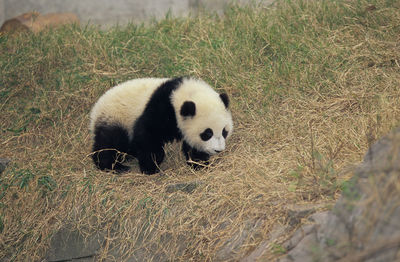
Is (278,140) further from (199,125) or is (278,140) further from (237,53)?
(237,53)

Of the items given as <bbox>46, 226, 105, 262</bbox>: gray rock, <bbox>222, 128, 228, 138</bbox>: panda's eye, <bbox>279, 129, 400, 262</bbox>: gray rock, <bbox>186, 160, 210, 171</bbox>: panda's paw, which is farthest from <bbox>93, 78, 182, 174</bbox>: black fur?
<bbox>279, 129, 400, 262</bbox>: gray rock

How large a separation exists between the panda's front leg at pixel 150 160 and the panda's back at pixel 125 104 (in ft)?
0.84

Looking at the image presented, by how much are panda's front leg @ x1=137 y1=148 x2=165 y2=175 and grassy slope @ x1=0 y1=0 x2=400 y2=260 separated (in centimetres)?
9

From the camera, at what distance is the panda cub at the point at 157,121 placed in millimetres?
4840

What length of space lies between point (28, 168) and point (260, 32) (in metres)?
3.11

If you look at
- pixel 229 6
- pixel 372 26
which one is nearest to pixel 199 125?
pixel 372 26

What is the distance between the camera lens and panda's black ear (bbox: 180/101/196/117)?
4.72 meters

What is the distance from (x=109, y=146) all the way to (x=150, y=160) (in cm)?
44

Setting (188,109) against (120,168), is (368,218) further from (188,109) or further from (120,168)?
(120,168)

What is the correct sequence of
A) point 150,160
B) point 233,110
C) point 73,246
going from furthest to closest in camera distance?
point 233,110
point 150,160
point 73,246

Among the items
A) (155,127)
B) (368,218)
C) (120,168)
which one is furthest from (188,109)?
(368,218)

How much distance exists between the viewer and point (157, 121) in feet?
16.2

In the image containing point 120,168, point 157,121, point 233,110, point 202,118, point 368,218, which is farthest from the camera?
point 233,110

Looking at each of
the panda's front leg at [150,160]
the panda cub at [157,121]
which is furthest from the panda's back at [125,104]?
the panda's front leg at [150,160]
